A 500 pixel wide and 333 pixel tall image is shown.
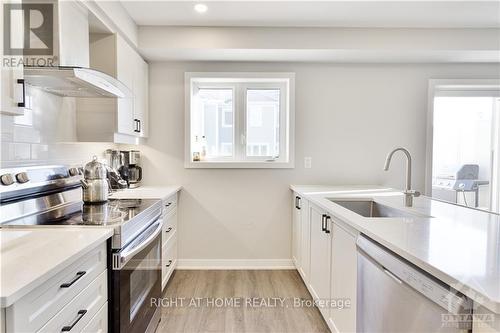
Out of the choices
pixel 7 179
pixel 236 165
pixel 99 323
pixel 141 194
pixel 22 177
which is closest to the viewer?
pixel 99 323

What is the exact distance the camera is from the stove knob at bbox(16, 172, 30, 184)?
1571 millimetres

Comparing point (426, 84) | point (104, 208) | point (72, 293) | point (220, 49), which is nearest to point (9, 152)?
point (104, 208)

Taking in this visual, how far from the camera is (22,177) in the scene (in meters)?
1.60

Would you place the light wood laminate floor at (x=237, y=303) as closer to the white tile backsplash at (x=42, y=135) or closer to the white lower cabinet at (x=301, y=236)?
the white lower cabinet at (x=301, y=236)

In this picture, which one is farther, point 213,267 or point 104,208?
point 213,267

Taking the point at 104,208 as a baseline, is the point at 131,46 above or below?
above

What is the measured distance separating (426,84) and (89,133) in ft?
11.0

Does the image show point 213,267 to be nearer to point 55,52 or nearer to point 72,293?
point 72,293

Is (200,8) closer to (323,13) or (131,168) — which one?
(323,13)

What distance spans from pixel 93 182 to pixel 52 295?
3.53 feet

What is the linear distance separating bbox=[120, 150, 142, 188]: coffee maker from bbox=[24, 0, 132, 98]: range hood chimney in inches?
42.5

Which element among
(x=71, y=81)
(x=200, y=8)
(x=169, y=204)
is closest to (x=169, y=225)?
(x=169, y=204)

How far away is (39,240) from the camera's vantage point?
114cm

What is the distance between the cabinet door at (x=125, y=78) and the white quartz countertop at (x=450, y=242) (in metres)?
1.70
